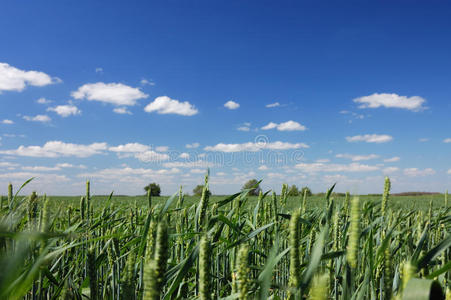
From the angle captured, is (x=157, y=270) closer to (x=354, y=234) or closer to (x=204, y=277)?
(x=204, y=277)

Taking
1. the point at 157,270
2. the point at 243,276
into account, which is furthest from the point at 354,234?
the point at 157,270

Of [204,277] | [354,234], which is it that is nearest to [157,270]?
[204,277]

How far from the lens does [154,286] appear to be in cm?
62

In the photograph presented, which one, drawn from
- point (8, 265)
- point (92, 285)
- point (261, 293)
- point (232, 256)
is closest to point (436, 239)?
point (232, 256)

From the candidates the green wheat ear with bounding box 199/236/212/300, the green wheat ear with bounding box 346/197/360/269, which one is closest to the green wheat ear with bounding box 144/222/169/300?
the green wheat ear with bounding box 199/236/212/300

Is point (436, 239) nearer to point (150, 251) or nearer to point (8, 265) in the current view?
point (150, 251)

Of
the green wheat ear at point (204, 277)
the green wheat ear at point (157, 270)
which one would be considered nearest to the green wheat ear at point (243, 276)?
the green wheat ear at point (204, 277)

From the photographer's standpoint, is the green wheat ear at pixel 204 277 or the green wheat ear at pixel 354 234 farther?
the green wheat ear at pixel 354 234

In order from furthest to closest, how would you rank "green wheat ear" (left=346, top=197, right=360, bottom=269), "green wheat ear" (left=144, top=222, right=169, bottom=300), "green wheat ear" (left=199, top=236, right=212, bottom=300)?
"green wheat ear" (left=346, top=197, right=360, bottom=269) < "green wheat ear" (left=199, top=236, right=212, bottom=300) < "green wheat ear" (left=144, top=222, right=169, bottom=300)

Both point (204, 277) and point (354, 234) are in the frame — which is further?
point (354, 234)

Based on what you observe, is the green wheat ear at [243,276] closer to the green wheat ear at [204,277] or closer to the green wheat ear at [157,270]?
the green wheat ear at [204,277]

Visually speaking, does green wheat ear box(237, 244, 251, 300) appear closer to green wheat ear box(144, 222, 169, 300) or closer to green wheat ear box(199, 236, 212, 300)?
green wheat ear box(199, 236, 212, 300)

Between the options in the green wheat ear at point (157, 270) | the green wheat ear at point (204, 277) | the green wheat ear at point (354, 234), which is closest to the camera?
the green wheat ear at point (157, 270)

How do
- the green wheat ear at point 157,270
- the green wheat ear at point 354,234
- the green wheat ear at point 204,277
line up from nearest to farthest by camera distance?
the green wheat ear at point 157,270 → the green wheat ear at point 204,277 → the green wheat ear at point 354,234
